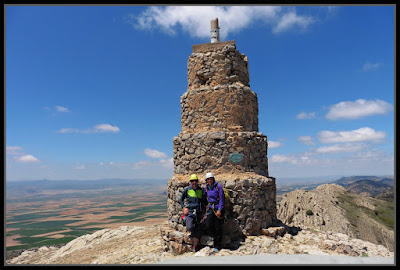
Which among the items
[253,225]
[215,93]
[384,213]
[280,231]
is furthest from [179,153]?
[384,213]

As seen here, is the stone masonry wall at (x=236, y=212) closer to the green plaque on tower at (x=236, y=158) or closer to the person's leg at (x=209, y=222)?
the person's leg at (x=209, y=222)

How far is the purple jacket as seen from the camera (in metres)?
6.85

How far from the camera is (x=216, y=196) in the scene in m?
6.97

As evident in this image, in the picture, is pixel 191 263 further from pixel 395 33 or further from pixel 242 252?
pixel 395 33

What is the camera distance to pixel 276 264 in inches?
147

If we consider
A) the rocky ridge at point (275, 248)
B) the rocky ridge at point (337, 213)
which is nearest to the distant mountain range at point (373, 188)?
the rocky ridge at point (337, 213)

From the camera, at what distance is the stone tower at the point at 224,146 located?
744cm

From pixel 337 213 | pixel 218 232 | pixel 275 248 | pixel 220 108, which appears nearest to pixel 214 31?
pixel 220 108

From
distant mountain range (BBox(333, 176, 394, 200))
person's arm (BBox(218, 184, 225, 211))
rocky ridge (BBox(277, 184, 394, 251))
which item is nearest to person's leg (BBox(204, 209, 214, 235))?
person's arm (BBox(218, 184, 225, 211))

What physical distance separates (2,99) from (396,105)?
781cm

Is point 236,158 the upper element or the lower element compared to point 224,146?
lower

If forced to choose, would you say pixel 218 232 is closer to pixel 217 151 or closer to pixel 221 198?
pixel 221 198

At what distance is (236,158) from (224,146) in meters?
0.54
